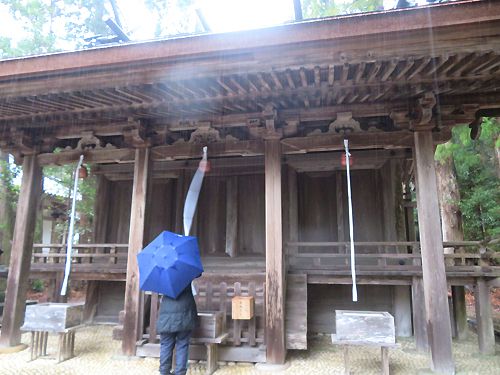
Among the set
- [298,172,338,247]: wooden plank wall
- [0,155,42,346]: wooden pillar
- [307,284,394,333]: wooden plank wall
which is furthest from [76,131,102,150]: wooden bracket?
[307,284,394,333]: wooden plank wall

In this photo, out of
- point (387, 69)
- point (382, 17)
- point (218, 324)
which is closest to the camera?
point (382, 17)

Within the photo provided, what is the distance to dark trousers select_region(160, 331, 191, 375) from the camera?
4246 mm

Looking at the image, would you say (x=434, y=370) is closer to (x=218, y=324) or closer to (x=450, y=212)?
(x=218, y=324)

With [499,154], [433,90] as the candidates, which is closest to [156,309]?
[433,90]

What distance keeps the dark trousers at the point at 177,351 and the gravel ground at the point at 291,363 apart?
2.14 ft

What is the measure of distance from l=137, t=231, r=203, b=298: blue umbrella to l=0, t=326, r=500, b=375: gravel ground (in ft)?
5.03

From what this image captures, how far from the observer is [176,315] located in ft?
13.8

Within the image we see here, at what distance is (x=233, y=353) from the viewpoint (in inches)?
202

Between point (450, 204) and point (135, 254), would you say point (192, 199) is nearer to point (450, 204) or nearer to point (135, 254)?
point (135, 254)

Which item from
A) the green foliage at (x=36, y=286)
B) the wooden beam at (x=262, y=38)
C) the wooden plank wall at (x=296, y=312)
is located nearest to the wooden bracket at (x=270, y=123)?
the wooden beam at (x=262, y=38)

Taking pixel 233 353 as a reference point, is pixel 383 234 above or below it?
above

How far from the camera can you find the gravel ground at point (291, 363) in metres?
4.92

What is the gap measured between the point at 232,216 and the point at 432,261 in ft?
15.3

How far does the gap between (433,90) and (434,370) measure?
144 inches
